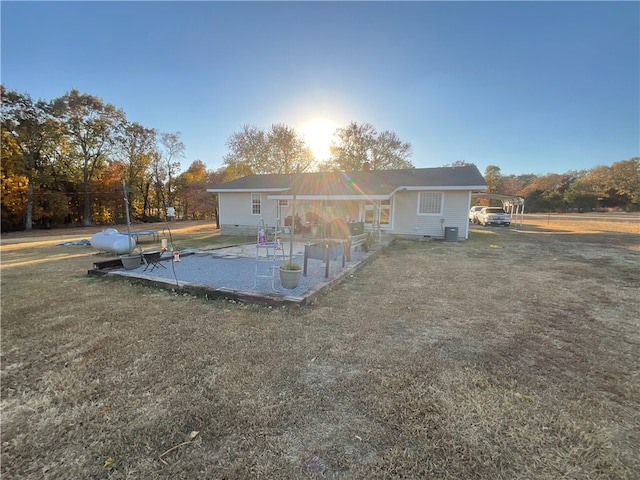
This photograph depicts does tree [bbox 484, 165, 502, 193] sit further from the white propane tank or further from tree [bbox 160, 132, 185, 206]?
the white propane tank

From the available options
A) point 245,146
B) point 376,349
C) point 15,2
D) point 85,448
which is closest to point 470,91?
point 376,349

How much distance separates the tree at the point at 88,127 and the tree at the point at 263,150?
11.4m

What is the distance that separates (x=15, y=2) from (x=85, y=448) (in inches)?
367

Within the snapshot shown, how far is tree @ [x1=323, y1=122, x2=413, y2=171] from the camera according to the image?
3181 cm

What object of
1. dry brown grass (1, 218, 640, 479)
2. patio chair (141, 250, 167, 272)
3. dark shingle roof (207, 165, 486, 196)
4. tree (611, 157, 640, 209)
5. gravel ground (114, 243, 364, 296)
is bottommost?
dry brown grass (1, 218, 640, 479)

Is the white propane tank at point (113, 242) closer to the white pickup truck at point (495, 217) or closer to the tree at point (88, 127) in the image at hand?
the tree at point (88, 127)

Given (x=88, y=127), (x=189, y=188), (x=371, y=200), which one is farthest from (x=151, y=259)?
(x=88, y=127)

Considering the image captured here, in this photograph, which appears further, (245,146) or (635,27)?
(245,146)

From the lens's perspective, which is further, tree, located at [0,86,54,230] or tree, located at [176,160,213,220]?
tree, located at [176,160,213,220]

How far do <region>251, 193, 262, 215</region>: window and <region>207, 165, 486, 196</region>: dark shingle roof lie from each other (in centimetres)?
52

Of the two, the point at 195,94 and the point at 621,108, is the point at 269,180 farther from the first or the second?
the point at 621,108

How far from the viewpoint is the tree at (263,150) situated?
3091cm

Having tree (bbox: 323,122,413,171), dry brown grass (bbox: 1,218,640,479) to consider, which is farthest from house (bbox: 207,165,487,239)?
tree (bbox: 323,122,413,171)

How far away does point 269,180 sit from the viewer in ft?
59.1
